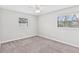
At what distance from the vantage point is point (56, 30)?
3277 mm

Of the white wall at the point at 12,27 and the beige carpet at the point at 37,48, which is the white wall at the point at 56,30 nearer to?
the beige carpet at the point at 37,48

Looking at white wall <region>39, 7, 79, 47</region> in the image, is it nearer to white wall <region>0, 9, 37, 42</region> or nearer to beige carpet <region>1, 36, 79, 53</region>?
beige carpet <region>1, 36, 79, 53</region>

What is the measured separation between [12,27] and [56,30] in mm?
2247

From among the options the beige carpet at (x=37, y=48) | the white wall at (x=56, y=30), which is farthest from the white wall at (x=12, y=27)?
the white wall at (x=56, y=30)

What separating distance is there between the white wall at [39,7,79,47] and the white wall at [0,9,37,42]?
919mm

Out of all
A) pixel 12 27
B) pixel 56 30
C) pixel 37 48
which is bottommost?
pixel 37 48

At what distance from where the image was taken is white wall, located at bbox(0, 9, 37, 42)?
2932 mm

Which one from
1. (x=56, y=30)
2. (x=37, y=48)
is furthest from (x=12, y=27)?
(x=56, y=30)

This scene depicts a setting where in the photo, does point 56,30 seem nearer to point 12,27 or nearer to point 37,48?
point 37,48

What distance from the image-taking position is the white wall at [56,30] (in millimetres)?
2578
